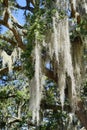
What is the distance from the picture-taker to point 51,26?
6754 millimetres

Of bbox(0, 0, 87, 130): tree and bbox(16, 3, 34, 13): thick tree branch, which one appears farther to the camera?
bbox(16, 3, 34, 13): thick tree branch

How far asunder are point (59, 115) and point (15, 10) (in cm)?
274

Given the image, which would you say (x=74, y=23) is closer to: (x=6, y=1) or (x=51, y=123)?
(x=6, y=1)

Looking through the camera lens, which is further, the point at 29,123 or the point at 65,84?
the point at 29,123

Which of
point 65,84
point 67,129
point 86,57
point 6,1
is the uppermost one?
point 6,1

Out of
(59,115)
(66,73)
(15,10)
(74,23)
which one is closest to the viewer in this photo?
(66,73)

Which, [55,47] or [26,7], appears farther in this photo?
[26,7]

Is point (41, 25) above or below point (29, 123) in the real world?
above

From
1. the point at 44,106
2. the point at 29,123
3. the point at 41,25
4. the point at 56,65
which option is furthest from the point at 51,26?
the point at 29,123

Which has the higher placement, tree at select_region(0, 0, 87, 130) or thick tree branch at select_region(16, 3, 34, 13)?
thick tree branch at select_region(16, 3, 34, 13)

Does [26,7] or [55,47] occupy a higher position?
[26,7]

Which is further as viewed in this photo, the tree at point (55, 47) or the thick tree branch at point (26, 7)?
the thick tree branch at point (26, 7)

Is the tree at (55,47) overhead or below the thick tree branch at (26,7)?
below

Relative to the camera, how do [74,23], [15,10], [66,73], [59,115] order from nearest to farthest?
[66,73], [74,23], [15,10], [59,115]
